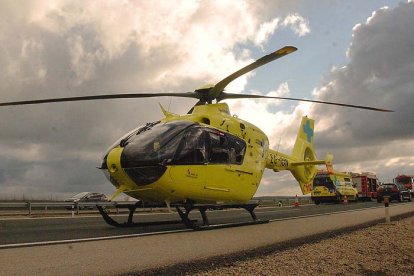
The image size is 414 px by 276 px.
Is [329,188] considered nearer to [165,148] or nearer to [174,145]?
[174,145]

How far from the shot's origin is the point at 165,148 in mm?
10289

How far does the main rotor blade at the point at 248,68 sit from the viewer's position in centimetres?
959

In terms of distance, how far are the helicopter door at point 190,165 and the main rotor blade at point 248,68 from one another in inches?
81.3

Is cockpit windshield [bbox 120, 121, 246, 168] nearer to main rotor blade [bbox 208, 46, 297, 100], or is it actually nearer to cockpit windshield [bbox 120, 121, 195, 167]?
cockpit windshield [bbox 120, 121, 195, 167]

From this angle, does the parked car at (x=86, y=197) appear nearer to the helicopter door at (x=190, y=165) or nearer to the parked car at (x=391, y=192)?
the helicopter door at (x=190, y=165)

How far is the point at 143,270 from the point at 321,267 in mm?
3005

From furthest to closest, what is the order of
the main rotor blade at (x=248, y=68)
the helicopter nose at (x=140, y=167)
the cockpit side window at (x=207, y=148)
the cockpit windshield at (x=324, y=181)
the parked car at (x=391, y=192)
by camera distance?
1. the parked car at (x=391, y=192)
2. the cockpit windshield at (x=324, y=181)
3. the cockpit side window at (x=207, y=148)
4. the helicopter nose at (x=140, y=167)
5. the main rotor blade at (x=248, y=68)

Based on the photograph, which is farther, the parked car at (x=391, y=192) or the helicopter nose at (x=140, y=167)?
the parked car at (x=391, y=192)

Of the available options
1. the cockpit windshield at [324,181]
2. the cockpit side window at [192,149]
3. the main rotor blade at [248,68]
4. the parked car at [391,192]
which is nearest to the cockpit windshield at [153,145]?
the cockpit side window at [192,149]

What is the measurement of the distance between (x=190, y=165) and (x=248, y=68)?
10.3ft

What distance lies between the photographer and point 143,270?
572cm

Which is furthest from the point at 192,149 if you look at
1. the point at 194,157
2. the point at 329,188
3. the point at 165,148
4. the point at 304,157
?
the point at 329,188

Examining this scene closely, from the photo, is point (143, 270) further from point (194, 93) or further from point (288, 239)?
point (194, 93)

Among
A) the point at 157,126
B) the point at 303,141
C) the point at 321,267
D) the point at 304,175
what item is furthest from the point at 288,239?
the point at 303,141
